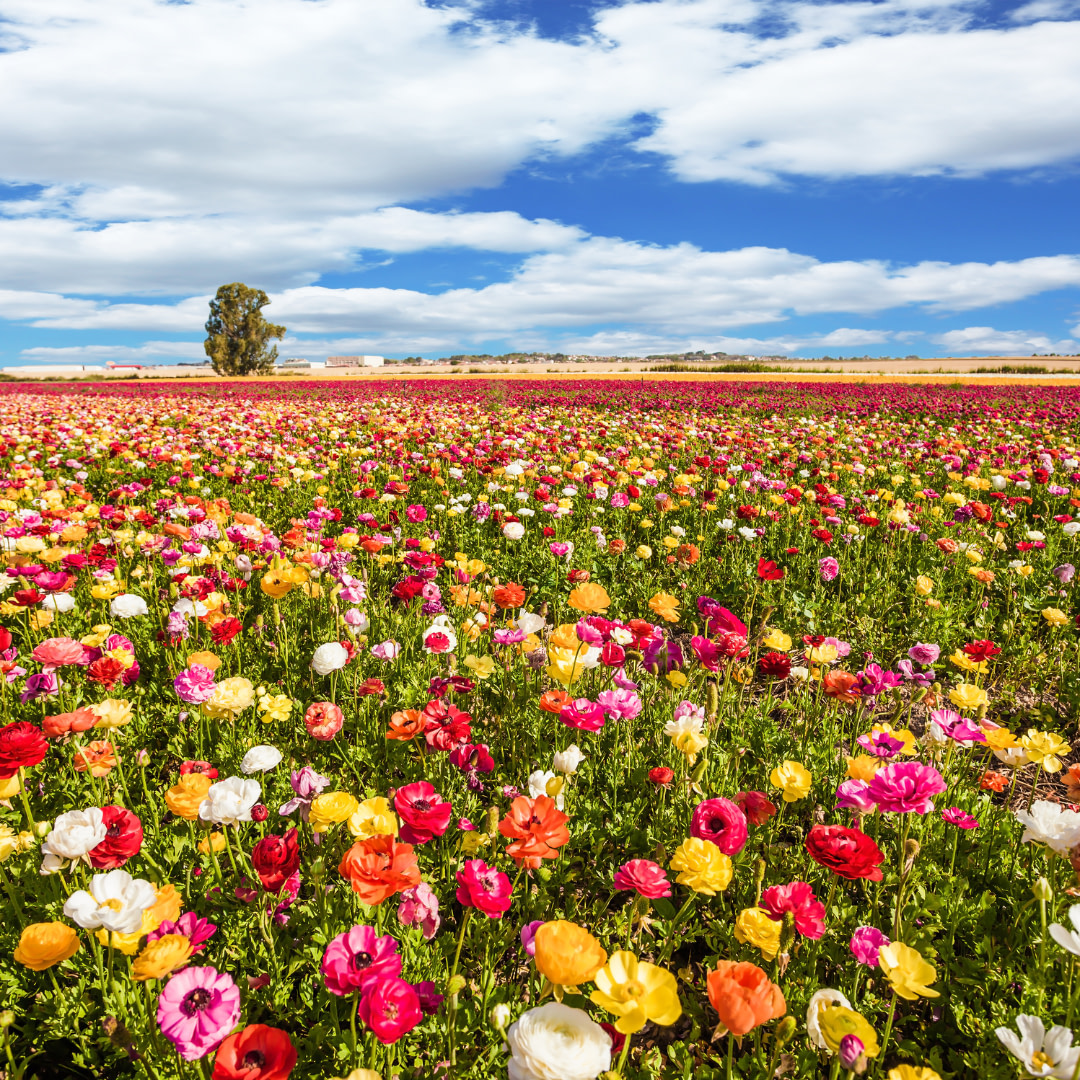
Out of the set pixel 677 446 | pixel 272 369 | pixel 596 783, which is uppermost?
pixel 272 369

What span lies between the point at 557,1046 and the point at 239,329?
69.9 meters

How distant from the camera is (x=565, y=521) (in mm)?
5789

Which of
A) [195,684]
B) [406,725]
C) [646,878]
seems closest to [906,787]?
[646,878]

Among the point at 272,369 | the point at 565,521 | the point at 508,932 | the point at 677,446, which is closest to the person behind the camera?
the point at 508,932

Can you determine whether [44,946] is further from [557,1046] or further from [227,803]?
[557,1046]

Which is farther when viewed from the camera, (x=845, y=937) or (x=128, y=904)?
(x=845, y=937)

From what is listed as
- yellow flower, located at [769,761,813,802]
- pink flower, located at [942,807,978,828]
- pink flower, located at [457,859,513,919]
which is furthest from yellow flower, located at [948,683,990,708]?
pink flower, located at [457,859,513,919]

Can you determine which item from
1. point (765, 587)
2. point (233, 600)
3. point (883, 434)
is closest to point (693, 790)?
point (765, 587)

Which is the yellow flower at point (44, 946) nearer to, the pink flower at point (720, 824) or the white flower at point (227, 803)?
the white flower at point (227, 803)

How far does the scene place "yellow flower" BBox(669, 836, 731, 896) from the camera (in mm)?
1571

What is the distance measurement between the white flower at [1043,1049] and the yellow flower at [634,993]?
57 centimetres

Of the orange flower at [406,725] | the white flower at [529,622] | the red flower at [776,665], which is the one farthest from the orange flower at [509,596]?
the red flower at [776,665]

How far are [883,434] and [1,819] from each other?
12013 mm

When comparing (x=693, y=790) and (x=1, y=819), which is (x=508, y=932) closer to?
(x=693, y=790)
